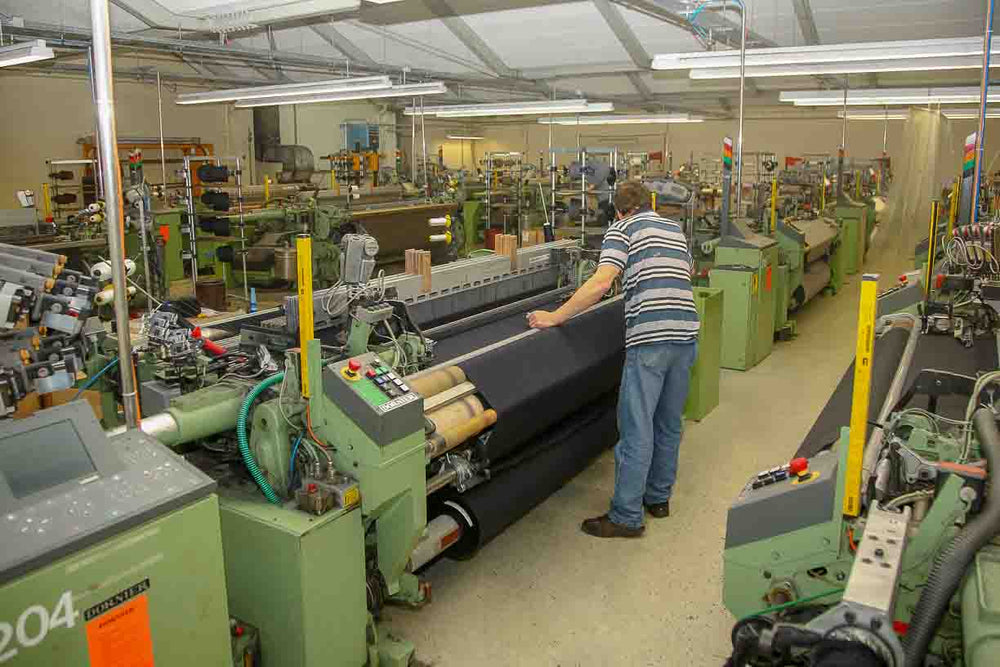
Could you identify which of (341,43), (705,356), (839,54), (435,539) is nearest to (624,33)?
(341,43)

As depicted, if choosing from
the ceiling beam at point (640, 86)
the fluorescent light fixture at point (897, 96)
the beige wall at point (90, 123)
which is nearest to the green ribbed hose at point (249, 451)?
the fluorescent light fixture at point (897, 96)

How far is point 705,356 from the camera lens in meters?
5.33

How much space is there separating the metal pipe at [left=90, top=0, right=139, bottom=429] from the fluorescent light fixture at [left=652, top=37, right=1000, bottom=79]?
4.17 meters

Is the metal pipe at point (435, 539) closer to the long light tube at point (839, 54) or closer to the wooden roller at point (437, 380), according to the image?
the wooden roller at point (437, 380)

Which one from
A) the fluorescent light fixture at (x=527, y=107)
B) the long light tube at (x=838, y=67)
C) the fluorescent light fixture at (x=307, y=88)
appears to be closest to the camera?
the long light tube at (x=838, y=67)

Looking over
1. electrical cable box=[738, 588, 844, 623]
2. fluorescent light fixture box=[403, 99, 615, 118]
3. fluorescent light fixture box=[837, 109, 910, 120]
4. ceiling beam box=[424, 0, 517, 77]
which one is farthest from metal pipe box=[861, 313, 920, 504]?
fluorescent light fixture box=[837, 109, 910, 120]

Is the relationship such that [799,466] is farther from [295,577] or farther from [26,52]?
[26,52]

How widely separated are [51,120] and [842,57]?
36.5 feet

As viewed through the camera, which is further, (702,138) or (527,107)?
(702,138)

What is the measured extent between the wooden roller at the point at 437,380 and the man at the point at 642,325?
2.32 ft

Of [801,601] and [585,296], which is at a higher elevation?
[585,296]

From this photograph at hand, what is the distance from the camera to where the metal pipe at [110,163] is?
2018 mm

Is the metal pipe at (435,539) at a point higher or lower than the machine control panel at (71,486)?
lower

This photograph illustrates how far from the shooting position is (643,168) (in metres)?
10.6
